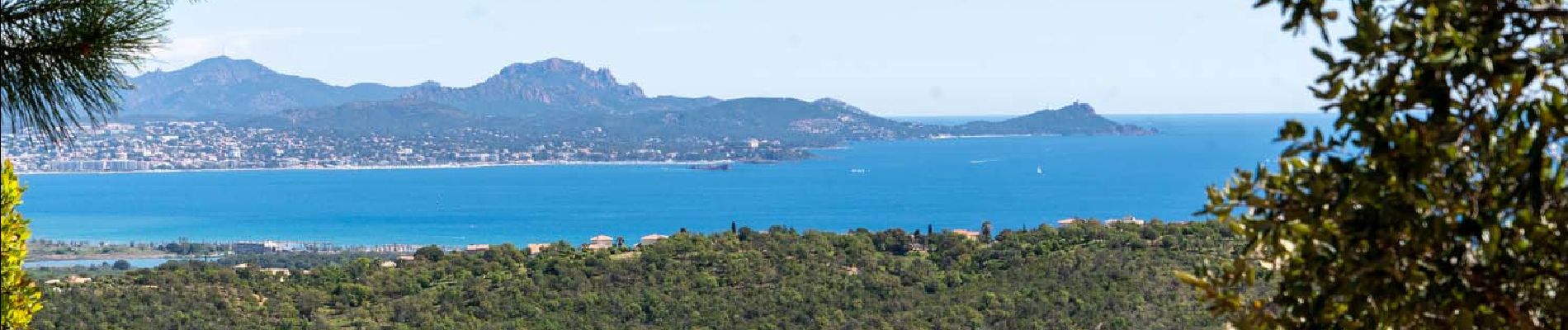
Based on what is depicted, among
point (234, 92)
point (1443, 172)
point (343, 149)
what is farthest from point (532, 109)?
point (1443, 172)

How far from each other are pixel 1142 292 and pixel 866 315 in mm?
3260

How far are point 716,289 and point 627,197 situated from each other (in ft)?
169

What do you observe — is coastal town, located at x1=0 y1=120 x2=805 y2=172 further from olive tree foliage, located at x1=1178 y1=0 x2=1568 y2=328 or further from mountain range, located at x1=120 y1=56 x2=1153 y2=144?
olive tree foliage, located at x1=1178 y1=0 x2=1568 y2=328

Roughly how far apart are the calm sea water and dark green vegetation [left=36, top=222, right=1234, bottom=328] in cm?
3268

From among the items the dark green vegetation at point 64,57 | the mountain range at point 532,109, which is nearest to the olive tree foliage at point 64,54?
the dark green vegetation at point 64,57

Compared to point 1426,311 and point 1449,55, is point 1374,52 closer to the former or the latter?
point 1449,55

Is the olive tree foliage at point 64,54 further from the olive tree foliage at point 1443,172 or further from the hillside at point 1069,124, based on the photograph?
the hillside at point 1069,124

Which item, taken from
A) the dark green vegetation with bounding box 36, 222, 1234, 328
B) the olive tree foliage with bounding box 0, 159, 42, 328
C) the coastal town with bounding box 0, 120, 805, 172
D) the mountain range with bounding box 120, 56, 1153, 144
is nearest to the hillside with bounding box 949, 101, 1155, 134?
the mountain range with bounding box 120, 56, 1153, 144

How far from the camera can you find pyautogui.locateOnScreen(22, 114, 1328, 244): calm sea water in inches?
2263

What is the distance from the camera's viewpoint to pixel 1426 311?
1625 mm

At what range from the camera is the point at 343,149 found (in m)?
96.4

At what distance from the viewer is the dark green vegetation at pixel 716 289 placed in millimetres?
16219

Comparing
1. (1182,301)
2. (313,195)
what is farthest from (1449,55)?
(313,195)

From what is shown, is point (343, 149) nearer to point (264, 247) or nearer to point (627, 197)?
point (627, 197)
